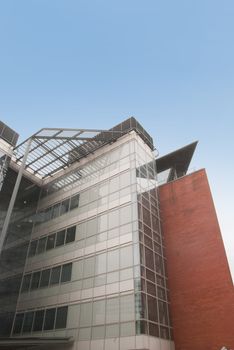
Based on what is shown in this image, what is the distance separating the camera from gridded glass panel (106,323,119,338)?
18.8m

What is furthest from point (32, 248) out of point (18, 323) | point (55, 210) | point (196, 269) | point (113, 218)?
point (196, 269)

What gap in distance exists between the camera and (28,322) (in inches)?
959

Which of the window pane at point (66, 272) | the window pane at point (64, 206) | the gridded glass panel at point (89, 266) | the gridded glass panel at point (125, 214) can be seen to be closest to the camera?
the gridded glass panel at point (89, 266)

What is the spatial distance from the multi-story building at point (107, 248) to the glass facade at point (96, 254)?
84mm

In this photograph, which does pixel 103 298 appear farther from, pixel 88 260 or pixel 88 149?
pixel 88 149

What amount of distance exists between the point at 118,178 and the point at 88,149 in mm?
5894

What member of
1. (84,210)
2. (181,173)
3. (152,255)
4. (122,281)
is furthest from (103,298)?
(181,173)

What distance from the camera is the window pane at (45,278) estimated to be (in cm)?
2555

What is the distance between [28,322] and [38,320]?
1193mm

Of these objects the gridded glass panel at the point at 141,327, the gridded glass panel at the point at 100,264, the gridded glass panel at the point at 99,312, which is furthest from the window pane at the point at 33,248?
the gridded glass panel at the point at 141,327

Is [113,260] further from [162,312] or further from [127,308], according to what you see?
[162,312]

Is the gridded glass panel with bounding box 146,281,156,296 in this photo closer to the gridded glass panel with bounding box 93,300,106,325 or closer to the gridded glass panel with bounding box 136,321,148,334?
the gridded glass panel with bounding box 136,321,148,334

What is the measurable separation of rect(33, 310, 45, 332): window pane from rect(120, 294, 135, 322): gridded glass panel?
776cm

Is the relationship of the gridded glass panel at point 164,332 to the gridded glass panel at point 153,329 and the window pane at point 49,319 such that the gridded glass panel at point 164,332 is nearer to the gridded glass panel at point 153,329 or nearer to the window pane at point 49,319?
the gridded glass panel at point 153,329
